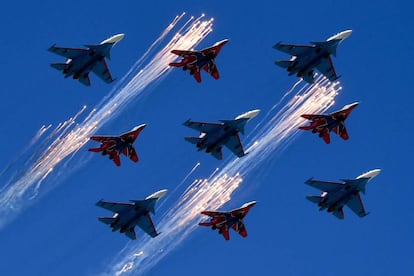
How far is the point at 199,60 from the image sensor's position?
169750 millimetres

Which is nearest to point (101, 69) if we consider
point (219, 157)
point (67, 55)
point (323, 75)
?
point (67, 55)

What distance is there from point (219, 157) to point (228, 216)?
8973mm

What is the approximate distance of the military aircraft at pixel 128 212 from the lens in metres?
168

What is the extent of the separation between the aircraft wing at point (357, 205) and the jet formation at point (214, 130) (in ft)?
4.82

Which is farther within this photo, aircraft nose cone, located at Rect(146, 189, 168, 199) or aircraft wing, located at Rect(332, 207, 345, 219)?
aircraft wing, located at Rect(332, 207, 345, 219)

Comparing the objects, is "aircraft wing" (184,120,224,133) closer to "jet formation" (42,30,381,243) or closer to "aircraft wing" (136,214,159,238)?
"jet formation" (42,30,381,243)

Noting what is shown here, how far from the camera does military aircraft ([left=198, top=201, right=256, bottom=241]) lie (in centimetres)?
16862

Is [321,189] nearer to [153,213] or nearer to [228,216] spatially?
[228,216]

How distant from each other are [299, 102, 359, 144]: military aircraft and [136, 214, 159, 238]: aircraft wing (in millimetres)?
26089

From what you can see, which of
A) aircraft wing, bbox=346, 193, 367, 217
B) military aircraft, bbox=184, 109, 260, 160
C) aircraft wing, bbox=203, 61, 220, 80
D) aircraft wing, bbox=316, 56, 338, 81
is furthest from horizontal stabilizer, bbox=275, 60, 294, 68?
aircraft wing, bbox=346, 193, 367, 217

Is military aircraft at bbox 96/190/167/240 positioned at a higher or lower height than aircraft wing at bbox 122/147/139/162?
lower

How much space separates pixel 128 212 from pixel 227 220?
569 inches

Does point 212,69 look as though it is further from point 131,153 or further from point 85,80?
point 85,80

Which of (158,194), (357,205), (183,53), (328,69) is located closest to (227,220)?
(158,194)
